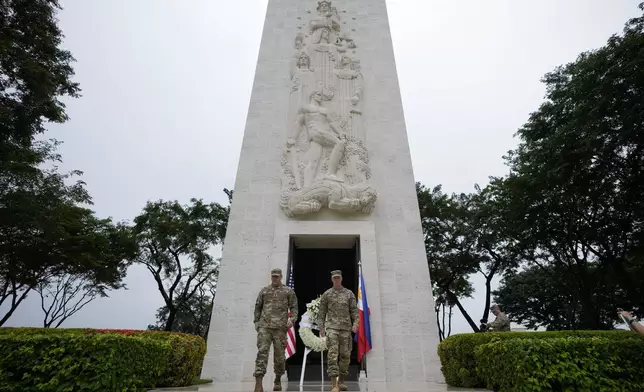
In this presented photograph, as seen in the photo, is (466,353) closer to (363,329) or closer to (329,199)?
(363,329)

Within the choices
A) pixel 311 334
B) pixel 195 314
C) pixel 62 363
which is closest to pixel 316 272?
pixel 311 334

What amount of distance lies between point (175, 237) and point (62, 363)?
18527 mm

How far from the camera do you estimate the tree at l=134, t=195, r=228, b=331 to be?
22.6 metres

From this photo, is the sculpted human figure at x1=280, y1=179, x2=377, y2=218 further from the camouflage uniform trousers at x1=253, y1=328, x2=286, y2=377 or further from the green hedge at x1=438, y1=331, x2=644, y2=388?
the camouflage uniform trousers at x1=253, y1=328, x2=286, y2=377

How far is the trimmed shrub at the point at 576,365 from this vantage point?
509 cm

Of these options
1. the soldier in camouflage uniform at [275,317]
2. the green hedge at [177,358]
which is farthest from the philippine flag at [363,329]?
the green hedge at [177,358]

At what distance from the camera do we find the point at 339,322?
21.7 feet

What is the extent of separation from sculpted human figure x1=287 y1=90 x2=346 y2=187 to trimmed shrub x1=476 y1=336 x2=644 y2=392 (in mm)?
6503

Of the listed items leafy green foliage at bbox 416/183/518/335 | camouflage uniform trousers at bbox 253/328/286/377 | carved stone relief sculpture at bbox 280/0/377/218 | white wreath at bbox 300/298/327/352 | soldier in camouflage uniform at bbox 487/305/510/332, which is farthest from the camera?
leafy green foliage at bbox 416/183/518/335

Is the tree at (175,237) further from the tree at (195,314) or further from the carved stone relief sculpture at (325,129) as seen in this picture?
the carved stone relief sculpture at (325,129)

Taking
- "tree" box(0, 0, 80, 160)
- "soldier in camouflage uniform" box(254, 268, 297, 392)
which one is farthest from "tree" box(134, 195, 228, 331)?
"soldier in camouflage uniform" box(254, 268, 297, 392)

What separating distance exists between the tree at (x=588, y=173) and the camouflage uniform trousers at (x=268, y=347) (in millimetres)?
10553

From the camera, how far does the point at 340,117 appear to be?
38.8 ft

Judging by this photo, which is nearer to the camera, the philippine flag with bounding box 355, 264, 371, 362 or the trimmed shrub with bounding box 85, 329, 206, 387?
the trimmed shrub with bounding box 85, 329, 206, 387
